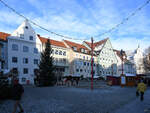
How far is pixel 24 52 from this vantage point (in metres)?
39.6

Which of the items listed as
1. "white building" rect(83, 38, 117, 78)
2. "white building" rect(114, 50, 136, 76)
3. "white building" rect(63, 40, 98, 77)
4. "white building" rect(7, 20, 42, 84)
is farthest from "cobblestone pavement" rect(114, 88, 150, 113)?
"white building" rect(114, 50, 136, 76)

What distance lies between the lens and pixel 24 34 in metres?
40.5

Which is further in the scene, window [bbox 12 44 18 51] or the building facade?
Result: window [bbox 12 44 18 51]

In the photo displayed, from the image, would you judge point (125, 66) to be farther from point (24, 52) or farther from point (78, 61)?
point (24, 52)

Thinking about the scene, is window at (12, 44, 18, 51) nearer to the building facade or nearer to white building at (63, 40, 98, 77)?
the building facade

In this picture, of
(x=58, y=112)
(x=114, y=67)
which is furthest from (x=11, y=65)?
(x=114, y=67)

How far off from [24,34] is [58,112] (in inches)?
1437

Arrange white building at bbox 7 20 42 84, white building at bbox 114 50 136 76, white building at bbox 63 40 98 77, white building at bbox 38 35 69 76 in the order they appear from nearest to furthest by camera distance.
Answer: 1. white building at bbox 7 20 42 84
2. white building at bbox 38 35 69 76
3. white building at bbox 63 40 98 77
4. white building at bbox 114 50 136 76

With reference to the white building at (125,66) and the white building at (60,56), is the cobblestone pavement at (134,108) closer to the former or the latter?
the white building at (60,56)

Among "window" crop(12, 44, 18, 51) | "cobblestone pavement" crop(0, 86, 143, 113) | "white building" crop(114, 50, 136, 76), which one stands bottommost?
"cobblestone pavement" crop(0, 86, 143, 113)

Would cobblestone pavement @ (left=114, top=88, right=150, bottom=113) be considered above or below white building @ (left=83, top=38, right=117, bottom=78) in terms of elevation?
below

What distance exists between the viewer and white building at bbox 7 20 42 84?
3725cm

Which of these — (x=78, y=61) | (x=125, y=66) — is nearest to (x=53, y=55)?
(x=78, y=61)

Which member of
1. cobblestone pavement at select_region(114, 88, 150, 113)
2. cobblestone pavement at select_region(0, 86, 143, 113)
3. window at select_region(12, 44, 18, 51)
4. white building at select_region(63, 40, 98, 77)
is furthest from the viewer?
white building at select_region(63, 40, 98, 77)
